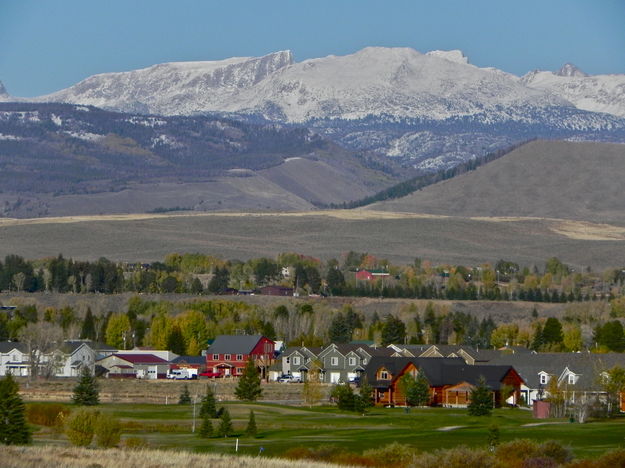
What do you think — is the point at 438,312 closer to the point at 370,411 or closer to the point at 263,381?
the point at 263,381

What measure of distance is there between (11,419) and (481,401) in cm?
2674

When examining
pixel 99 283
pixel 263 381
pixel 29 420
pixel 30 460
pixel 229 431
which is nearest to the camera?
pixel 30 460

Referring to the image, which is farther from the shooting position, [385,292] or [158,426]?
[385,292]

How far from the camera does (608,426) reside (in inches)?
2623

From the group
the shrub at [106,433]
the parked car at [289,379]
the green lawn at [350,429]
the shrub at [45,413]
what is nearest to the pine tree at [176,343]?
the parked car at [289,379]

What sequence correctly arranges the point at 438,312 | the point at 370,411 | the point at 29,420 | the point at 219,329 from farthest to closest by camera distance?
the point at 438,312 < the point at 219,329 < the point at 370,411 < the point at 29,420

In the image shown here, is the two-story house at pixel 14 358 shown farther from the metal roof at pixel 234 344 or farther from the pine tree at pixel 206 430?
the pine tree at pixel 206 430

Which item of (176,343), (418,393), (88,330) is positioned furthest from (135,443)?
(88,330)

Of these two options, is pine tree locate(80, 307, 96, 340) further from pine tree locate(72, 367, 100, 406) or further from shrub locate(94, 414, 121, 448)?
shrub locate(94, 414, 121, 448)

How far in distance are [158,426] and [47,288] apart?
101355 mm

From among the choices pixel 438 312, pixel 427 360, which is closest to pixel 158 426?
pixel 427 360

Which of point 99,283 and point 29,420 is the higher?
point 99,283

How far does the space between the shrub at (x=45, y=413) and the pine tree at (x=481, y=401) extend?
Result: 1924cm

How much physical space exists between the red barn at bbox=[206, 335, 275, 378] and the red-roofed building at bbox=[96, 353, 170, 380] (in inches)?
135
